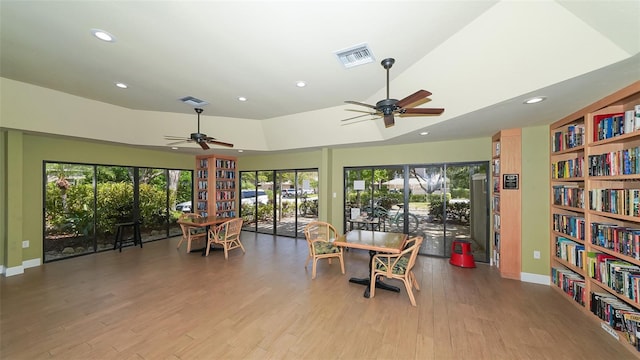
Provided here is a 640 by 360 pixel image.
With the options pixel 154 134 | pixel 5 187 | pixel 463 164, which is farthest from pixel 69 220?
pixel 463 164

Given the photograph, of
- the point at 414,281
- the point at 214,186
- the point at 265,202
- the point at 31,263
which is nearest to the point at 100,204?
the point at 31,263

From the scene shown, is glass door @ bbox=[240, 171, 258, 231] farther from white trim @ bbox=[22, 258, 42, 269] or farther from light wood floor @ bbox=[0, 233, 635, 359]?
white trim @ bbox=[22, 258, 42, 269]

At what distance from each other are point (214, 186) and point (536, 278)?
8.18m

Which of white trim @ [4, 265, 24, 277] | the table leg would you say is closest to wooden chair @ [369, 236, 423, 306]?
the table leg

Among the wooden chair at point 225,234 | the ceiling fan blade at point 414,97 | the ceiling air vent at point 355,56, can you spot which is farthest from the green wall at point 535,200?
the wooden chair at point 225,234

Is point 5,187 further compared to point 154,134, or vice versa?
point 154,134

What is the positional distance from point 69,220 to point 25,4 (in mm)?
5231

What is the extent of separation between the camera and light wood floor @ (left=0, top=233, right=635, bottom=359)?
2.38 meters

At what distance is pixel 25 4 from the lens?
2.01m

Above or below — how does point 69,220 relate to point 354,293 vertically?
above

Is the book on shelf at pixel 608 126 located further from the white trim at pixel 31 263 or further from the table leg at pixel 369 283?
the white trim at pixel 31 263

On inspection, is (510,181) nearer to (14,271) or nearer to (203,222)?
(203,222)

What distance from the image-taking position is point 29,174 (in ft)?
15.4

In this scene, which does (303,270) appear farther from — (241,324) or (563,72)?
(563,72)
